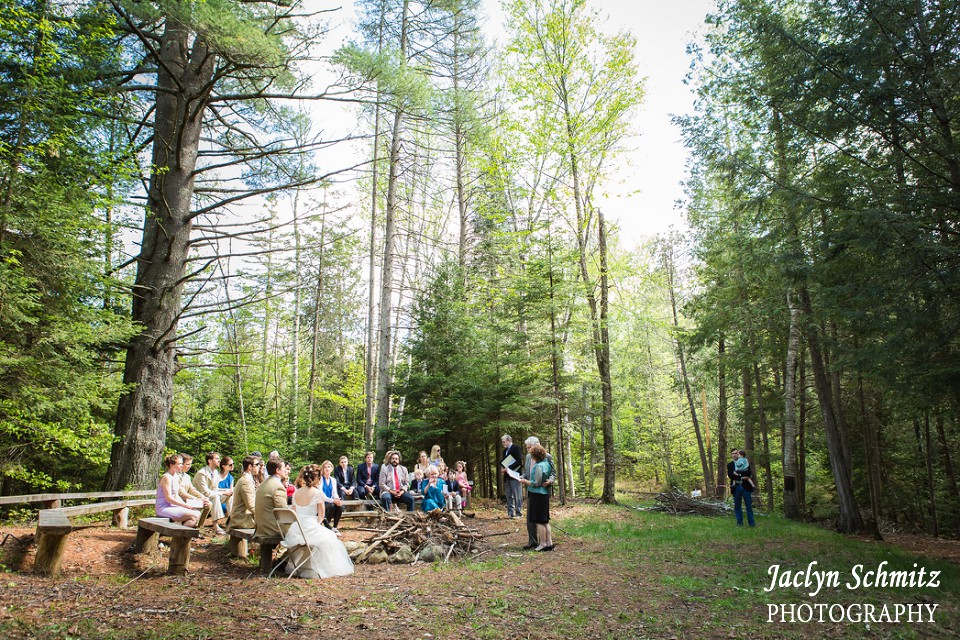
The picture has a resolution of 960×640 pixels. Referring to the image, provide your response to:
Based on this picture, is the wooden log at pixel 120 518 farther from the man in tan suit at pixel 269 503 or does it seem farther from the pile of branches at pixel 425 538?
the pile of branches at pixel 425 538

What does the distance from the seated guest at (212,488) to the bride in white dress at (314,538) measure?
7.21 feet

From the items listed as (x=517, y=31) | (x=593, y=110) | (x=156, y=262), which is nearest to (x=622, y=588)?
(x=156, y=262)

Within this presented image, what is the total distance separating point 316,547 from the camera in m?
5.70

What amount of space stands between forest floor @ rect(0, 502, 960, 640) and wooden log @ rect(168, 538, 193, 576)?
0.09m

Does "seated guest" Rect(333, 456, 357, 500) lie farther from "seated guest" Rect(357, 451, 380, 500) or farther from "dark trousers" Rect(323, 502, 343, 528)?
"dark trousers" Rect(323, 502, 343, 528)

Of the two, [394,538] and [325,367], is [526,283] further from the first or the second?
[325,367]

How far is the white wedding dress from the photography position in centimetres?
564

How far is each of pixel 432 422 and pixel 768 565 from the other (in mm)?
8189

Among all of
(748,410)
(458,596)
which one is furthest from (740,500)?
(458,596)

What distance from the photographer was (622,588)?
17.1 feet

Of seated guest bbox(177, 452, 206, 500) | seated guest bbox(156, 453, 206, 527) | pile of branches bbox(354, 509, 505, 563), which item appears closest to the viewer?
seated guest bbox(156, 453, 206, 527)

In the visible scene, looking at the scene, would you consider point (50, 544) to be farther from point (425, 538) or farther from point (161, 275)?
point (425, 538)

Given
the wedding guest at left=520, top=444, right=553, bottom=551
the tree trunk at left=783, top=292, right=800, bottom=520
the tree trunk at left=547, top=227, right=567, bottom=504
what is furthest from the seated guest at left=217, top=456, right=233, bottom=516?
the tree trunk at left=783, top=292, right=800, bottom=520

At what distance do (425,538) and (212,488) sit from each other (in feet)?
11.3
